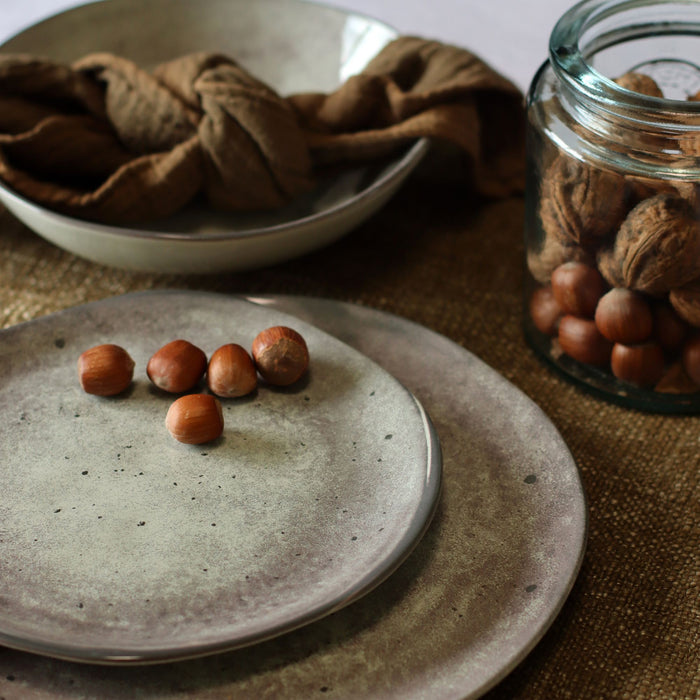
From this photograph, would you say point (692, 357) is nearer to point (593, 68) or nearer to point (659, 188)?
point (659, 188)

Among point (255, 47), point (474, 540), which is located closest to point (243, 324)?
point (474, 540)

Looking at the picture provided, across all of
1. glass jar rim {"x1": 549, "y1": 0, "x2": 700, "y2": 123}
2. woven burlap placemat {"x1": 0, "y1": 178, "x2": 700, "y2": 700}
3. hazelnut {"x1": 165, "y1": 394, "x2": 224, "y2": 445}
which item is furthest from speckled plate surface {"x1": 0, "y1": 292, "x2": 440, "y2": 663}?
glass jar rim {"x1": 549, "y1": 0, "x2": 700, "y2": 123}

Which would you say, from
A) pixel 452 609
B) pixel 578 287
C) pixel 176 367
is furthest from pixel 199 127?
pixel 452 609

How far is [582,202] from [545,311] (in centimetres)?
12

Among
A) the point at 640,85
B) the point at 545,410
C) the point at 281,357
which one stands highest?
the point at 640,85

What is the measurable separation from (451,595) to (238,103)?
0.50 m

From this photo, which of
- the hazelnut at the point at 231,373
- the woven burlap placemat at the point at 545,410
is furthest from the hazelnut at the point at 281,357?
the woven burlap placemat at the point at 545,410

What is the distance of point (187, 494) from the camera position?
56 cm

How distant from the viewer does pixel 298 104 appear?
87 cm

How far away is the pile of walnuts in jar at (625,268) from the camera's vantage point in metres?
0.60

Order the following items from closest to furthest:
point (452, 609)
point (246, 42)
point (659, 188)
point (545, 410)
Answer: point (452, 609), point (659, 188), point (545, 410), point (246, 42)

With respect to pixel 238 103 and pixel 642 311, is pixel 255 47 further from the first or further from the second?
pixel 642 311

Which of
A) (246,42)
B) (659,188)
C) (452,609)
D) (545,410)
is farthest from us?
(246,42)

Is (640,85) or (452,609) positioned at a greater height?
(640,85)
